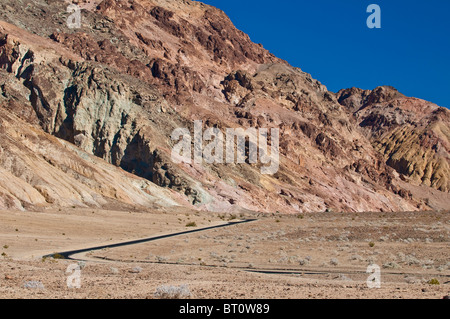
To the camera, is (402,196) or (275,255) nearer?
(275,255)

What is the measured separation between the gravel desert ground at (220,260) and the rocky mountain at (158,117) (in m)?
12.2

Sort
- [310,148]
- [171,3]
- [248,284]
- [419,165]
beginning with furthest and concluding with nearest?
1. [419,165]
2. [171,3]
3. [310,148]
4. [248,284]

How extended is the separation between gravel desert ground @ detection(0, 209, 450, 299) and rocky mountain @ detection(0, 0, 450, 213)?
1216 cm

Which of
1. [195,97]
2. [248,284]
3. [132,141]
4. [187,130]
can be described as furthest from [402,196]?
[248,284]

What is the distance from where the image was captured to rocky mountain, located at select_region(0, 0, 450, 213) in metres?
67.4

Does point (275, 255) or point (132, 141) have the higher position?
point (132, 141)

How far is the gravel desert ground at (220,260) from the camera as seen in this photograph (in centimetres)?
1409

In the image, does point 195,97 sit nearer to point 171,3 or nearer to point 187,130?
point 187,130

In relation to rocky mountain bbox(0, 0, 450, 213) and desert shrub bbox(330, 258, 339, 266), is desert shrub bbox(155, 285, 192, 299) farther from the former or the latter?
rocky mountain bbox(0, 0, 450, 213)

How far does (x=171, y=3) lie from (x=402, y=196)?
316ft

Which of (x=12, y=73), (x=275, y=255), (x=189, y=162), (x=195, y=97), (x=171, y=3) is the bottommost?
(x=275, y=255)

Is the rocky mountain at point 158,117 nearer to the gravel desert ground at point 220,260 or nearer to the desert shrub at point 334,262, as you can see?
the gravel desert ground at point 220,260

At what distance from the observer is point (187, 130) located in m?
97.0

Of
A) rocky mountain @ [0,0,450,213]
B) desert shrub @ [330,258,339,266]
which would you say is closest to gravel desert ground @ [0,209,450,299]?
desert shrub @ [330,258,339,266]
